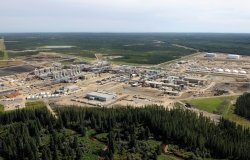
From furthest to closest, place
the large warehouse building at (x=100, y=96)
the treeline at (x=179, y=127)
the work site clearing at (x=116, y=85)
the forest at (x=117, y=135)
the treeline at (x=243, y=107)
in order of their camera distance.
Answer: the work site clearing at (x=116, y=85), the large warehouse building at (x=100, y=96), the treeline at (x=243, y=107), the treeline at (x=179, y=127), the forest at (x=117, y=135)

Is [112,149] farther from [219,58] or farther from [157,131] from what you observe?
[219,58]

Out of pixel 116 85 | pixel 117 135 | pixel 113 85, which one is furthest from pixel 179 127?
pixel 113 85

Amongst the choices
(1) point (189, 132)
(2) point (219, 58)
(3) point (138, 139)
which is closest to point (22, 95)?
(3) point (138, 139)

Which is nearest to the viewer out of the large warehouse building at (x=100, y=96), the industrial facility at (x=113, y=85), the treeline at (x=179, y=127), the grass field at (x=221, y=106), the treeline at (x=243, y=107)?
the treeline at (x=179, y=127)

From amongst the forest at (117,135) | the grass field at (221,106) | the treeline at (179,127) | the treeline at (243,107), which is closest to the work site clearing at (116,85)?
the grass field at (221,106)

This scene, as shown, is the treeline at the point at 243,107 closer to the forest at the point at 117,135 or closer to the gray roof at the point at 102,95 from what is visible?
the forest at the point at 117,135

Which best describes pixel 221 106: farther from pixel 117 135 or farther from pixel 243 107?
pixel 117 135

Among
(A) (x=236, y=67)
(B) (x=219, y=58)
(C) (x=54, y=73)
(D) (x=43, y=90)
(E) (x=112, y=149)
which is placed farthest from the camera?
(B) (x=219, y=58)
